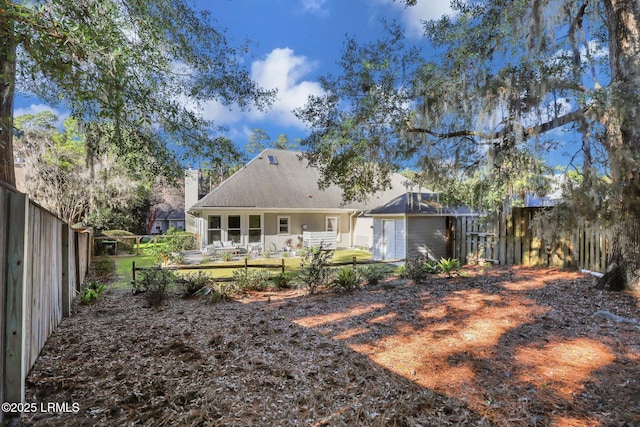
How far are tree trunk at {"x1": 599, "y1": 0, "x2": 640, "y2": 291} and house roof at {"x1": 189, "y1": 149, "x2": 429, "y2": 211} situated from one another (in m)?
10.0

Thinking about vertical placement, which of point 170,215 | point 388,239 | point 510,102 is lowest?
point 388,239

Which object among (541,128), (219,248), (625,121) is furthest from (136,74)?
(219,248)

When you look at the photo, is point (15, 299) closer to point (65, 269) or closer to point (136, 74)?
point (65, 269)

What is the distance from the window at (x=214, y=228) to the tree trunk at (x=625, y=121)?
1416 cm

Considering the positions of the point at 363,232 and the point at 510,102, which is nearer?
the point at 510,102

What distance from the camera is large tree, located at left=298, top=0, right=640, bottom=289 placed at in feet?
15.9

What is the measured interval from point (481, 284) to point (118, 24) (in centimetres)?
812

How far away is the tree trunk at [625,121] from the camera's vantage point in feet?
14.7

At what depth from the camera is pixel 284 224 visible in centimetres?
1694

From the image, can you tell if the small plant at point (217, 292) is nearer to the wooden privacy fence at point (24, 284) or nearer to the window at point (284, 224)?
the wooden privacy fence at point (24, 284)

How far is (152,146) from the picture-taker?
18.6 feet

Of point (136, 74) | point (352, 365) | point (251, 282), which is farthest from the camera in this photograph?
point (251, 282)

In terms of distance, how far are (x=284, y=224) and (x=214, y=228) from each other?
3528mm

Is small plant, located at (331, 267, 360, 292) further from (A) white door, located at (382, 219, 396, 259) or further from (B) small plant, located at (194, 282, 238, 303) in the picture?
(A) white door, located at (382, 219, 396, 259)
